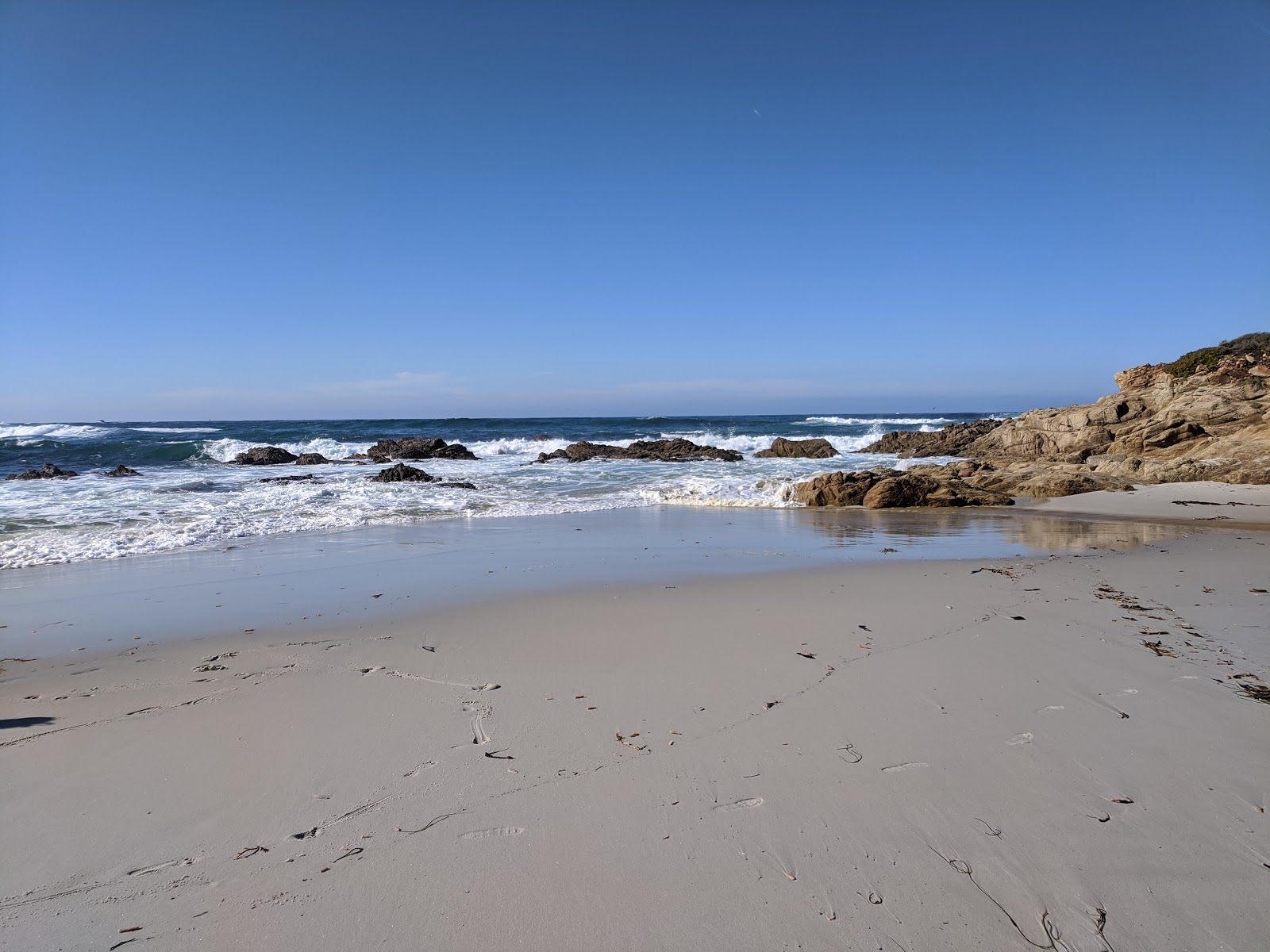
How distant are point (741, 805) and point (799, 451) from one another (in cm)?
2713

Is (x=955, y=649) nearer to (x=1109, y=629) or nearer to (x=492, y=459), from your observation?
(x=1109, y=629)

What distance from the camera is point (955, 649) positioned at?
4184 millimetres

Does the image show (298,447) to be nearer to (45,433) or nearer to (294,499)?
(294,499)

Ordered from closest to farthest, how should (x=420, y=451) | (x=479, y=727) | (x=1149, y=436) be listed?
(x=479, y=727) → (x=1149, y=436) → (x=420, y=451)

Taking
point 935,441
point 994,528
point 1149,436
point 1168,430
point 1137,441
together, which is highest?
point 1168,430

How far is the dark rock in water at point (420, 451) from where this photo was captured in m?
28.2

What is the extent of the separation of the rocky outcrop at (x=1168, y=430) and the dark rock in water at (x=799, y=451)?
21.9ft

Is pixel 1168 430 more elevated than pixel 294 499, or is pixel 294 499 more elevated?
pixel 1168 430

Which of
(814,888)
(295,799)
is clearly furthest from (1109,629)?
(295,799)

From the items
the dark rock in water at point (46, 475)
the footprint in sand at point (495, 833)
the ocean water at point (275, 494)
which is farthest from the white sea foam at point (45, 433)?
the footprint in sand at point (495, 833)

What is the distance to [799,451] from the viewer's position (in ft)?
94.3

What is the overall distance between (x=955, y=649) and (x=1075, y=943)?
2445 millimetres

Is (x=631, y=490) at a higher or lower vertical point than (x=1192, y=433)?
lower

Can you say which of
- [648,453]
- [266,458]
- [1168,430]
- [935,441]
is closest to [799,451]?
[935,441]
